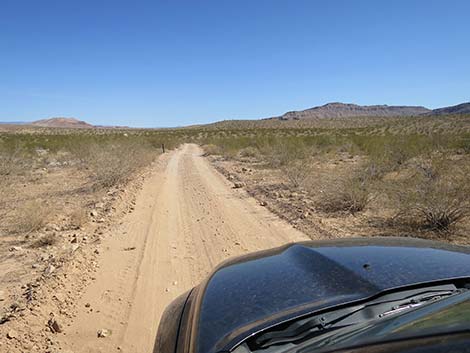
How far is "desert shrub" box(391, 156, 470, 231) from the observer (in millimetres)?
7773

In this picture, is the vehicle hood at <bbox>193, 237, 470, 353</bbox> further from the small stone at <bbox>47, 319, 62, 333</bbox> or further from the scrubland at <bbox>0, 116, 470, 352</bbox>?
the scrubland at <bbox>0, 116, 470, 352</bbox>

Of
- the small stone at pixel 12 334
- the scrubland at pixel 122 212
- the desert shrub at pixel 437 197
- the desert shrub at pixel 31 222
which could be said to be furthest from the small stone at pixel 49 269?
the desert shrub at pixel 437 197

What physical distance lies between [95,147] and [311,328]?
22935 millimetres

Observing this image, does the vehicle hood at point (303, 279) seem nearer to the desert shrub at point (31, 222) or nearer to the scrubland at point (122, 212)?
the scrubland at point (122, 212)

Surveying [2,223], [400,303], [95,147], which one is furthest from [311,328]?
[95,147]

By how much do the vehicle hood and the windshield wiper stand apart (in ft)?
0.15

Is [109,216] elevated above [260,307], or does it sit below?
below

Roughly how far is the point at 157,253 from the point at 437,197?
5.68m

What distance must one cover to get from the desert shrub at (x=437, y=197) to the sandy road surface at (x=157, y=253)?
270cm

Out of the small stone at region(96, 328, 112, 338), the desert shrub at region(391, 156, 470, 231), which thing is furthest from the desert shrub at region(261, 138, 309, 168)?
the small stone at region(96, 328, 112, 338)

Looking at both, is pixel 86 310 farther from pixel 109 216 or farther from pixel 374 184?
pixel 374 184

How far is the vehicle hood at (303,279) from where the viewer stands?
78.9 inches

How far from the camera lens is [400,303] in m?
2.16

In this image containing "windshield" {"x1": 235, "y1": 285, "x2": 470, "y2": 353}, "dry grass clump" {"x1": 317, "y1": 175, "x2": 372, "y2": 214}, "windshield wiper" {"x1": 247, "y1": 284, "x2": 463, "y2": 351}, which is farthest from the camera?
"dry grass clump" {"x1": 317, "y1": 175, "x2": 372, "y2": 214}
